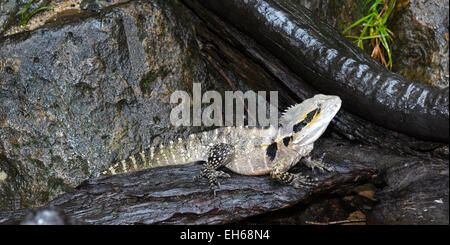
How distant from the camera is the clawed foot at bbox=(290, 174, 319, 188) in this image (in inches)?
163

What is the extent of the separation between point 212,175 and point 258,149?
2.00 feet

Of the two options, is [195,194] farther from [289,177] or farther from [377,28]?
[377,28]

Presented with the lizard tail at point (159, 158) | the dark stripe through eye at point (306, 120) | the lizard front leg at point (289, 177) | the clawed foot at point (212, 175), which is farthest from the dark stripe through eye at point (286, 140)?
the lizard tail at point (159, 158)

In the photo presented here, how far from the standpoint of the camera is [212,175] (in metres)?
4.19

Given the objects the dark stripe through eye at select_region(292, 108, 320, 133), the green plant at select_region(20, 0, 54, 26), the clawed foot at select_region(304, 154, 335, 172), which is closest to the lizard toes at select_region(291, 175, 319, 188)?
the clawed foot at select_region(304, 154, 335, 172)

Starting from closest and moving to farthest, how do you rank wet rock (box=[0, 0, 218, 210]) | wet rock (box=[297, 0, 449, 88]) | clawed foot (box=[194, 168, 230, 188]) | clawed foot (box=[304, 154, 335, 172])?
clawed foot (box=[194, 168, 230, 188]) < clawed foot (box=[304, 154, 335, 172]) < wet rock (box=[0, 0, 218, 210]) < wet rock (box=[297, 0, 449, 88])

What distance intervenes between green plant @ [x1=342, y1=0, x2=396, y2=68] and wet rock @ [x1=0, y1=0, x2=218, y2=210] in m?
2.91

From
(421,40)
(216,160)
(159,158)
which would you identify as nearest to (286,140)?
(216,160)

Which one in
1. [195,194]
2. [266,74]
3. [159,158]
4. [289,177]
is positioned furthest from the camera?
[266,74]

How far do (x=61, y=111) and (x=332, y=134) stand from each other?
3.52 m

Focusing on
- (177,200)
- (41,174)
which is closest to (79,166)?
(41,174)

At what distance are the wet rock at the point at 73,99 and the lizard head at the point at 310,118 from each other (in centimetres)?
199

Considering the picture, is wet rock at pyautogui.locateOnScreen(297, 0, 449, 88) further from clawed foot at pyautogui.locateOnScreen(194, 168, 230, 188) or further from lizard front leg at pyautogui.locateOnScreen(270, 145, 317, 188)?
clawed foot at pyautogui.locateOnScreen(194, 168, 230, 188)
